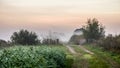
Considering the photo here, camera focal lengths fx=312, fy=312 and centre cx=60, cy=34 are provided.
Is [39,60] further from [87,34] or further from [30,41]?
[87,34]

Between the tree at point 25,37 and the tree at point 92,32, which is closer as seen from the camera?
the tree at point 25,37

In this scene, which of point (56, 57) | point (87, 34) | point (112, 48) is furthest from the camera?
point (87, 34)

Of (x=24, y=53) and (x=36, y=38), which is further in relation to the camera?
(x=36, y=38)

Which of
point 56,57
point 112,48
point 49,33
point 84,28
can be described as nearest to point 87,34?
point 84,28

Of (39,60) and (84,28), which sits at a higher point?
(84,28)

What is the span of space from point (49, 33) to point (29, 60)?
60276 mm

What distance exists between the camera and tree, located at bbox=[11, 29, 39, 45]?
56.1 metres

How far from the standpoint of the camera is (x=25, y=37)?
2258 inches

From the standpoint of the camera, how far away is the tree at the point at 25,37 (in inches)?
2207

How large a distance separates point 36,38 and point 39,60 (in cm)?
4131

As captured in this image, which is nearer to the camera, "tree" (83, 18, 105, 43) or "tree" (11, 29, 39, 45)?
"tree" (11, 29, 39, 45)

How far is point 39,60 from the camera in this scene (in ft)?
55.7

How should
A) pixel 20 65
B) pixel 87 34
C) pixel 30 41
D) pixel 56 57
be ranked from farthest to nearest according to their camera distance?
pixel 87 34
pixel 30 41
pixel 56 57
pixel 20 65

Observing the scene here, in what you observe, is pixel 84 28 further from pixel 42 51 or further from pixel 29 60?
pixel 29 60
